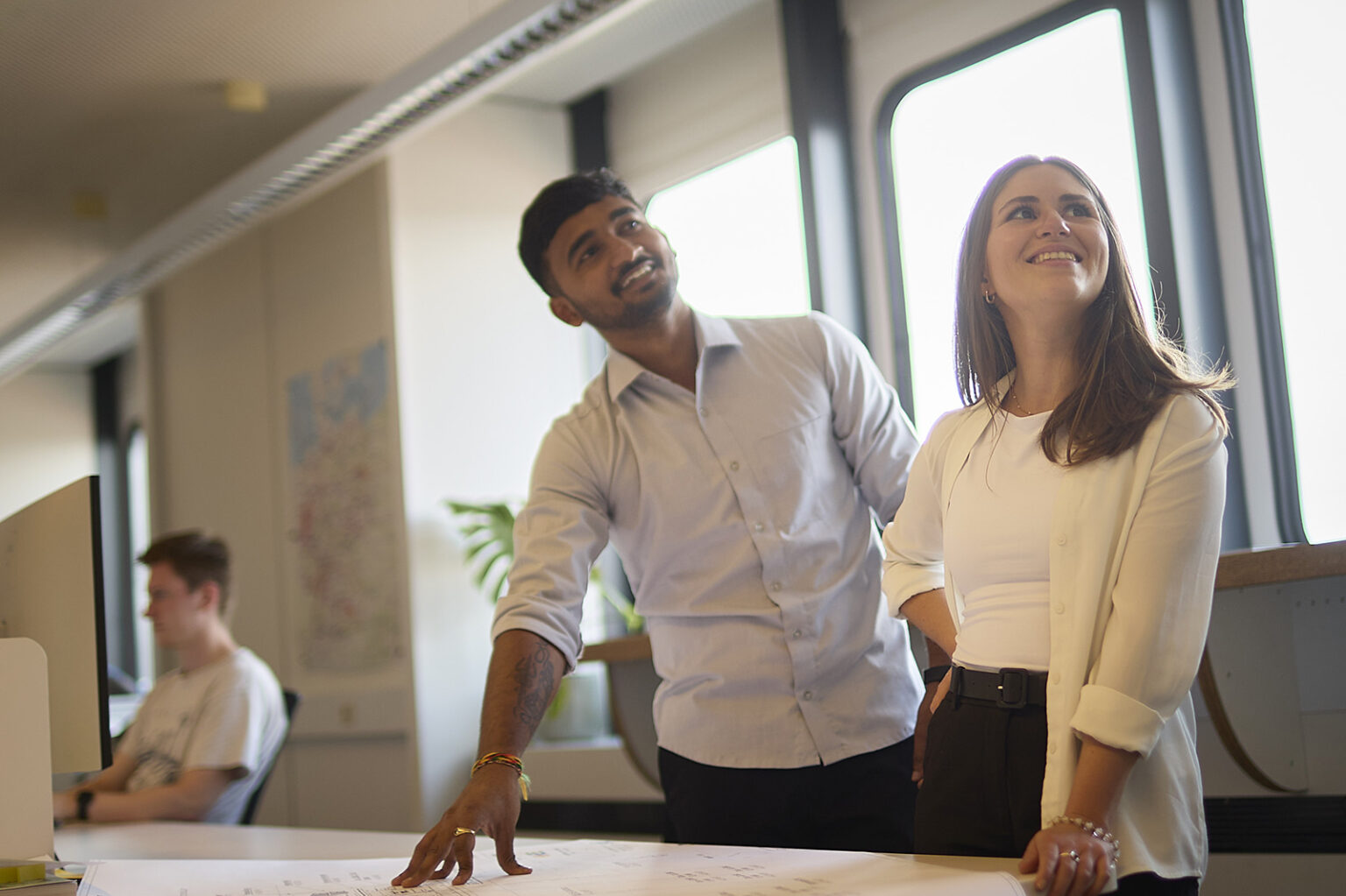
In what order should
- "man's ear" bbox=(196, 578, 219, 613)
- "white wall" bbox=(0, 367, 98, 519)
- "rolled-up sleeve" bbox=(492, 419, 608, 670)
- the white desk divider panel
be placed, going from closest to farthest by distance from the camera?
the white desk divider panel → "rolled-up sleeve" bbox=(492, 419, 608, 670) → "man's ear" bbox=(196, 578, 219, 613) → "white wall" bbox=(0, 367, 98, 519)

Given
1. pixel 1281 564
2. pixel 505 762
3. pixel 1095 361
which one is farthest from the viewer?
pixel 1281 564

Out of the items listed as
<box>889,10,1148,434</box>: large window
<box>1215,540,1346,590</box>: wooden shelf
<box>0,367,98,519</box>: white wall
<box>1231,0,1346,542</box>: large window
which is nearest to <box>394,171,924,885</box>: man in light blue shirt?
<box>1215,540,1346,590</box>: wooden shelf

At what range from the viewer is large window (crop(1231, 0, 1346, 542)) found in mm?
2881

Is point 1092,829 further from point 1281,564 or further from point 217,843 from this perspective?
point 217,843

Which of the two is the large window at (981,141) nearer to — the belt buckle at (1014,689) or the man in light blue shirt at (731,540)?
the man in light blue shirt at (731,540)

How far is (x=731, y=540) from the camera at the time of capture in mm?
1894

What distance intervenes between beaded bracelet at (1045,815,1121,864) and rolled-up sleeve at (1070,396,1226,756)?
72 mm

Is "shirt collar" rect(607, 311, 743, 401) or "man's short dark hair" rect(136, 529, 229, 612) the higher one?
"shirt collar" rect(607, 311, 743, 401)

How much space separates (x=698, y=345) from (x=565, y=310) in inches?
11.6

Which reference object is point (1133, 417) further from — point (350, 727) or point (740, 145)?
point (350, 727)

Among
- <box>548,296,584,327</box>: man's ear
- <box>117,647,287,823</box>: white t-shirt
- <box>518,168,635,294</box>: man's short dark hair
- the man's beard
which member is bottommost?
<box>117,647,287,823</box>: white t-shirt

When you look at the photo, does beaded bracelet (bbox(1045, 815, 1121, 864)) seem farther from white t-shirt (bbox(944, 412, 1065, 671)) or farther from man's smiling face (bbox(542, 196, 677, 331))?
man's smiling face (bbox(542, 196, 677, 331))

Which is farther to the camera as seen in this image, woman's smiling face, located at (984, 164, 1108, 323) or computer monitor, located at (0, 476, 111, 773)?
computer monitor, located at (0, 476, 111, 773)

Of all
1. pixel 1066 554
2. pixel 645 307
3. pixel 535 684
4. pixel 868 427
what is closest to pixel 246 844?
pixel 535 684
